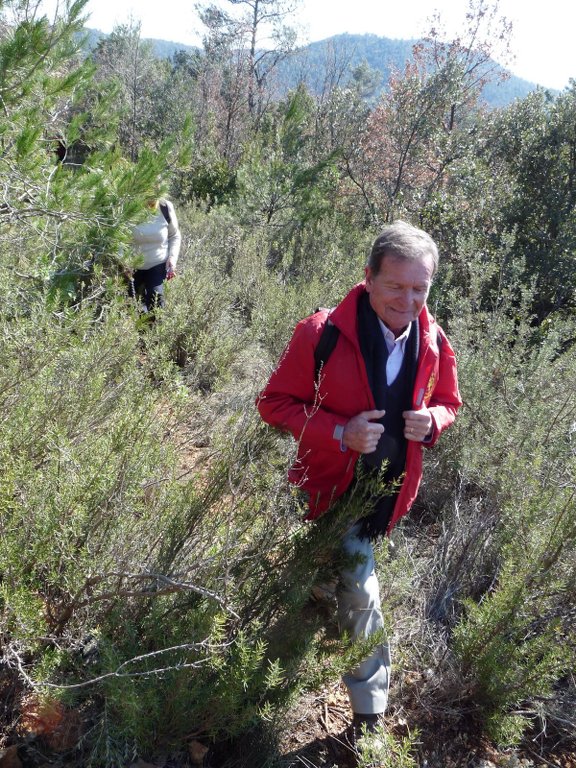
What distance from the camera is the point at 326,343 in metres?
2.02

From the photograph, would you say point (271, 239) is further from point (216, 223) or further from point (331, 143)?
point (331, 143)

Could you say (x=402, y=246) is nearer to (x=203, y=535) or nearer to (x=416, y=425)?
(x=416, y=425)

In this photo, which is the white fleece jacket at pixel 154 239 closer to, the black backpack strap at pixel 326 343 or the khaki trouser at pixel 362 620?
the black backpack strap at pixel 326 343

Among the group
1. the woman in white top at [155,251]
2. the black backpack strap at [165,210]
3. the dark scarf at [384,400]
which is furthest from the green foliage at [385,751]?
the black backpack strap at [165,210]

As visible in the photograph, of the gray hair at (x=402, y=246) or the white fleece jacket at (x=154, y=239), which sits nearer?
the gray hair at (x=402, y=246)

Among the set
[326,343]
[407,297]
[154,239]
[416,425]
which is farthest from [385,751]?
[154,239]

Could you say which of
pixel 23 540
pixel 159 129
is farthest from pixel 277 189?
pixel 159 129

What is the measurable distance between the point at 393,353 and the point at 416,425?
0.88ft

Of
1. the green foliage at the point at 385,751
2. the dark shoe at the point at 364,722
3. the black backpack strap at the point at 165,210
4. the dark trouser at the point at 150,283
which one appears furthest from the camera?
the dark trouser at the point at 150,283

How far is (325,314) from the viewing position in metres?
2.10

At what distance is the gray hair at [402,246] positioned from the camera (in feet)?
6.43

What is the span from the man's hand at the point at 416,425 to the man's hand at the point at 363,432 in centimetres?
10

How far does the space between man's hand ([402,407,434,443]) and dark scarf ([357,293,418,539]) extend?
0.20 ft

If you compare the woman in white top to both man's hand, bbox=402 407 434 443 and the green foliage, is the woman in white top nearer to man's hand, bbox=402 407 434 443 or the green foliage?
man's hand, bbox=402 407 434 443
